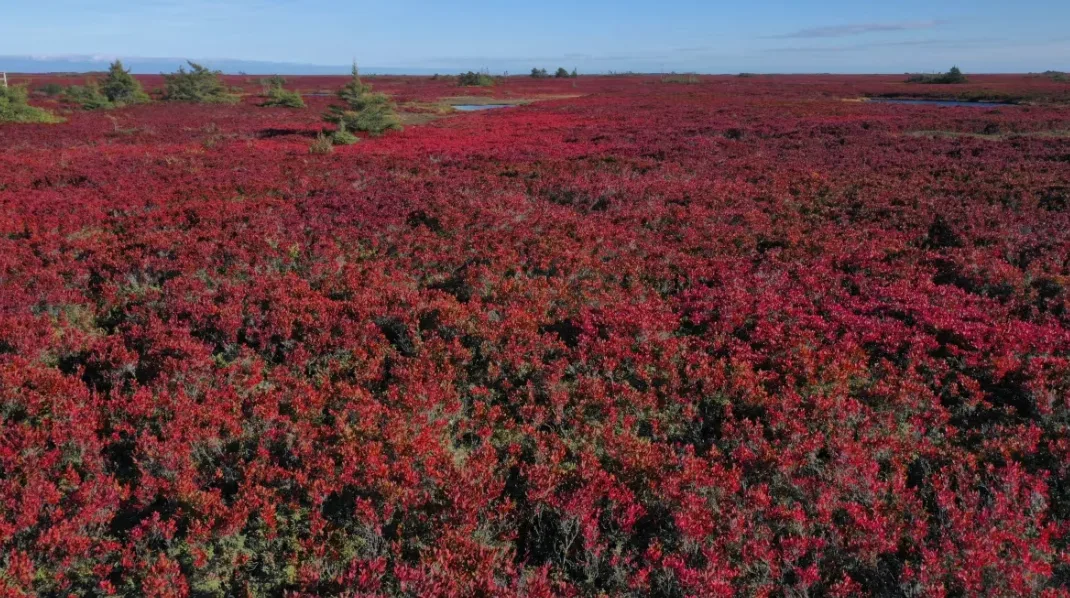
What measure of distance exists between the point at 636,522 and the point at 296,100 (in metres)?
47.4

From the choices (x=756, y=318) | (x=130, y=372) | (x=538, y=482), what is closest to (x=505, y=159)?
(x=756, y=318)

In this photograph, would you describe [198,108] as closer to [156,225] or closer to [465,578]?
[156,225]

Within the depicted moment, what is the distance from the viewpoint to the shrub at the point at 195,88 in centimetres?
4709

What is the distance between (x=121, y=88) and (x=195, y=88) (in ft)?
16.3

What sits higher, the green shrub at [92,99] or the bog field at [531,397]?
the green shrub at [92,99]

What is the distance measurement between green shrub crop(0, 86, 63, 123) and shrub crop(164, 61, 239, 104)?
16.5 meters

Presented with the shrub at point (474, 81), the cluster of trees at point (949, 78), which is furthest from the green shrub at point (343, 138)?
the cluster of trees at point (949, 78)

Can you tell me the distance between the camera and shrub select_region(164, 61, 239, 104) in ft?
155

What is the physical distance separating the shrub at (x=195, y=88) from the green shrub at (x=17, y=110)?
1652 cm

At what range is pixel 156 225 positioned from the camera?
35.5 feet

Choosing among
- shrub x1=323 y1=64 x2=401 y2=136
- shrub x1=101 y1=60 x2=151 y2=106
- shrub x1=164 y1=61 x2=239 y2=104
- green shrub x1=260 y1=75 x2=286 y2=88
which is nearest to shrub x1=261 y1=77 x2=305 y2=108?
green shrub x1=260 y1=75 x2=286 y2=88

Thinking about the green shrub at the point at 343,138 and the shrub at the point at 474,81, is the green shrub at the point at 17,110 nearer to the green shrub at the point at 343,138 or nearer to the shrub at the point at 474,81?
the green shrub at the point at 343,138

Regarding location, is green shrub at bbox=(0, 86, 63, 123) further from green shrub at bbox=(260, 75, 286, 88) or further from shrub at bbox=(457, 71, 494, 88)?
shrub at bbox=(457, 71, 494, 88)

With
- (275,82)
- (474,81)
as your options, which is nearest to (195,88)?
(275,82)
